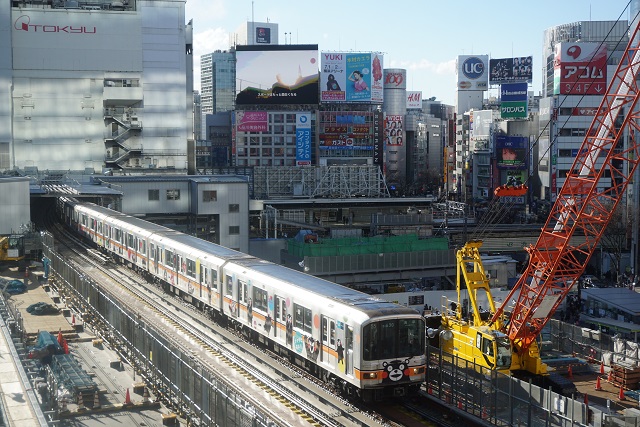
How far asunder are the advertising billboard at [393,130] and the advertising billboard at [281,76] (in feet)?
92.6

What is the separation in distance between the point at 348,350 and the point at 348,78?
301 feet

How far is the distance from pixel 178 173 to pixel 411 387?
1998 inches

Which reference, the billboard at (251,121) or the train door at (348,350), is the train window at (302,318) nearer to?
the train door at (348,350)

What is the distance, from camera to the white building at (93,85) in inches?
2554

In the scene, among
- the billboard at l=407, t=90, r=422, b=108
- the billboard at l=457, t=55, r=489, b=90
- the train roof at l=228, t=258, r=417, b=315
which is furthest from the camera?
the billboard at l=407, t=90, r=422, b=108

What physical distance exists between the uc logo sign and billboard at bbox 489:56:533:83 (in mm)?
10882

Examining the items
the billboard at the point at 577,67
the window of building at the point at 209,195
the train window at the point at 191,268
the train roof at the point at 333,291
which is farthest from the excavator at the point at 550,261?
the billboard at the point at 577,67

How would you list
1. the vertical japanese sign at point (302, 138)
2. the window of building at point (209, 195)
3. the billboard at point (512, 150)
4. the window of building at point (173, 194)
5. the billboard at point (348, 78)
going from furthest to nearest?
→ the billboard at point (348, 78)
the vertical japanese sign at point (302, 138)
the billboard at point (512, 150)
the window of building at point (173, 194)
the window of building at point (209, 195)

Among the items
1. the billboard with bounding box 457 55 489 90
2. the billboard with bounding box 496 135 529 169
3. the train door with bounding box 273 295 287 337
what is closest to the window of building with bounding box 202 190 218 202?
the train door with bounding box 273 295 287 337

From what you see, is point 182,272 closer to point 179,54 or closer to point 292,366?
point 292,366

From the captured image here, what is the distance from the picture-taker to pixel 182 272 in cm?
3039

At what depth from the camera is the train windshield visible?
60.4ft

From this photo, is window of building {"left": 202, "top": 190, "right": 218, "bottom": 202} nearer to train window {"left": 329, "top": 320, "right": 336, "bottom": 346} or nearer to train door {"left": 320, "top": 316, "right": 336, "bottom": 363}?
train door {"left": 320, "top": 316, "right": 336, "bottom": 363}

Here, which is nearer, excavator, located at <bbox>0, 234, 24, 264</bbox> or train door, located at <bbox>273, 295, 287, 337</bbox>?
train door, located at <bbox>273, 295, 287, 337</bbox>
